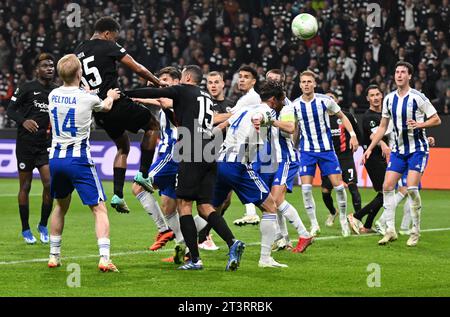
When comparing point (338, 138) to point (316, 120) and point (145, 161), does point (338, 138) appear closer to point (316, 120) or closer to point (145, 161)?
point (316, 120)

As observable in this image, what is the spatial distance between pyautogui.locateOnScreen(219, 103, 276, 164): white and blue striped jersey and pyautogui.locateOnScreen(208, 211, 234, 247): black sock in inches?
25.9

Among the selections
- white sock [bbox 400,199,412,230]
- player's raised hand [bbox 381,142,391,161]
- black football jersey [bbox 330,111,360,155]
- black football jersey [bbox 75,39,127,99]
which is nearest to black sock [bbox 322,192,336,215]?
black football jersey [bbox 330,111,360,155]

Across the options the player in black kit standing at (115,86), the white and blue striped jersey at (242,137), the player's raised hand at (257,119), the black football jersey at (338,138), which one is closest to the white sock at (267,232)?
the white and blue striped jersey at (242,137)

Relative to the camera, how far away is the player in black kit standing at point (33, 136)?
13.1 meters

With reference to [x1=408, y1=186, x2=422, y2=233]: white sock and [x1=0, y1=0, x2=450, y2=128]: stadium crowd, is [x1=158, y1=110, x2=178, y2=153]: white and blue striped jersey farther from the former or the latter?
[x1=0, y1=0, x2=450, y2=128]: stadium crowd

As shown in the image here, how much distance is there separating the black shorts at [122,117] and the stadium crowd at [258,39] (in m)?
12.6

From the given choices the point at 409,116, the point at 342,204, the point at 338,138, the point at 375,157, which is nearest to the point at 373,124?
the point at 375,157

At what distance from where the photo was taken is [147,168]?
1150cm

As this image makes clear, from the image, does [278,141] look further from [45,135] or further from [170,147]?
[45,135]

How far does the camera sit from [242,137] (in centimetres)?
1045

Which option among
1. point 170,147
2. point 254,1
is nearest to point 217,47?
point 254,1

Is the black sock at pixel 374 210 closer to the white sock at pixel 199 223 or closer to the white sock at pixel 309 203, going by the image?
the white sock at pixel 309 203

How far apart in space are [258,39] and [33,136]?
14.2 meters

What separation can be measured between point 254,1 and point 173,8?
8.99 feet
